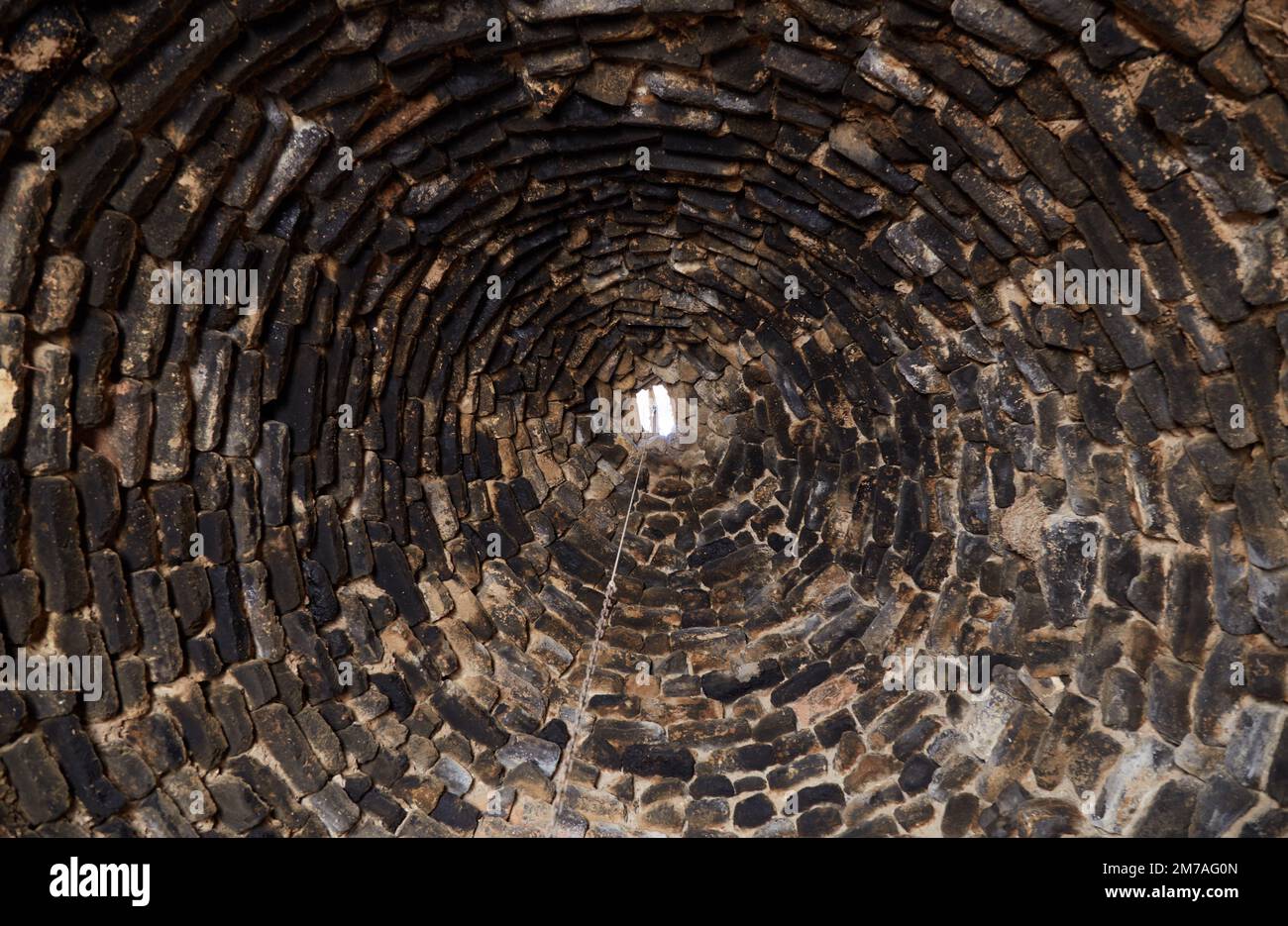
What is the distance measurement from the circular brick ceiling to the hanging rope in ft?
0.20

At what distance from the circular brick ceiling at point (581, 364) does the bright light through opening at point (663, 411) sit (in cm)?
83

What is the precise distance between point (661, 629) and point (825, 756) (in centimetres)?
157

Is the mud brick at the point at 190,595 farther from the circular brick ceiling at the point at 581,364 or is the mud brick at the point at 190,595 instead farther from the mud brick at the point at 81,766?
the mud brick at the point at 81,766

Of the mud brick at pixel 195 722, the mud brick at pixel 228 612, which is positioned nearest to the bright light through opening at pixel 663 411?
the mud brick at pixel 228 612

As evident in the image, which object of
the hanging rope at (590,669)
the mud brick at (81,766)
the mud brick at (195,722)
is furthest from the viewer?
the hanging rope at (590,669)

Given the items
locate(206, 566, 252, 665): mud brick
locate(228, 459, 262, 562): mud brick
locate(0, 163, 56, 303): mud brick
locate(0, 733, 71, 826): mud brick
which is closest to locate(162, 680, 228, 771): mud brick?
locate(206, 566, 252, 665): mud brick

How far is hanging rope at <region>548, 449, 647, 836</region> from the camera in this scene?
230 inches

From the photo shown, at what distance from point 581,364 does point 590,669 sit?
92.4 inches

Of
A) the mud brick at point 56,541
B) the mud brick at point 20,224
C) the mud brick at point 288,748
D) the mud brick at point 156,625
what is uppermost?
the mud brick at point 20,224

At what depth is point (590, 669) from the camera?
6.55 meters

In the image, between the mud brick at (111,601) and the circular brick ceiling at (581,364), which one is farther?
the mud brick at (111,601)

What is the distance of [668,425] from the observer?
7680 millimetres

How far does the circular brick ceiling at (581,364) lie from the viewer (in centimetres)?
379

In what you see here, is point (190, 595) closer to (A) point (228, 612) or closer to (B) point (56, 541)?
(A) point (228, 612)
